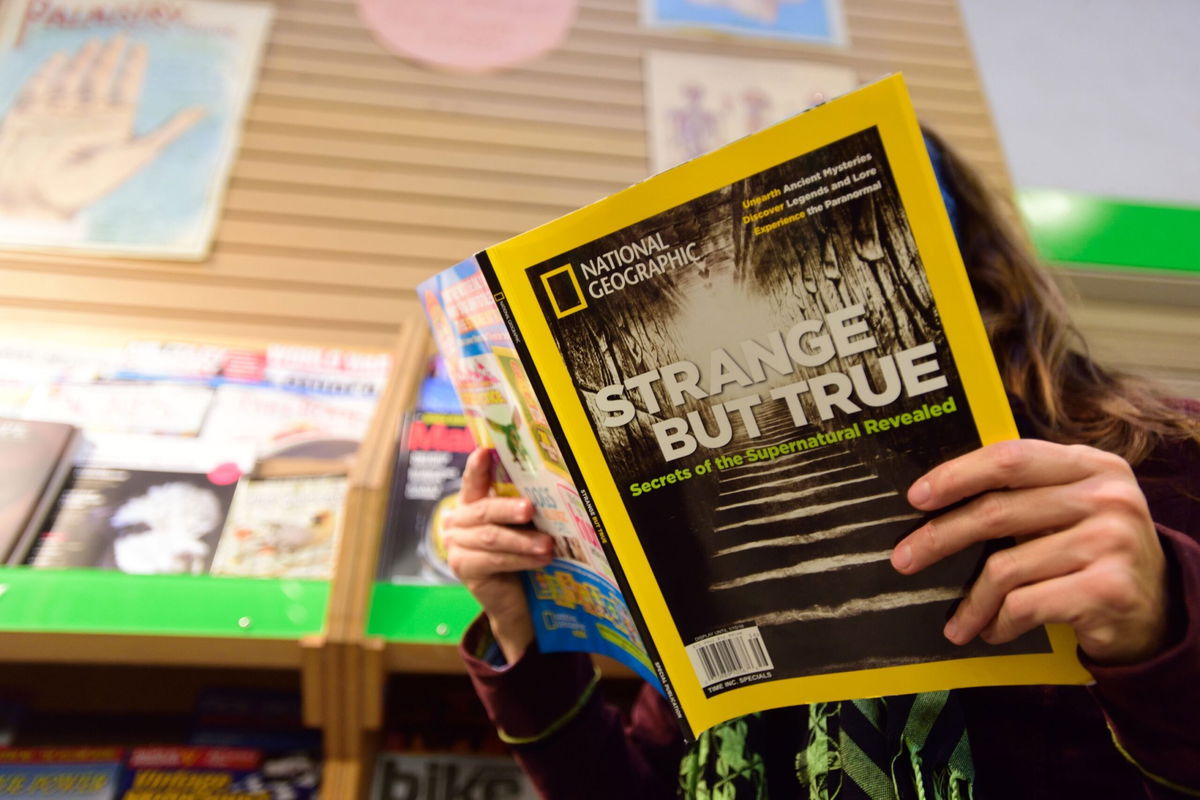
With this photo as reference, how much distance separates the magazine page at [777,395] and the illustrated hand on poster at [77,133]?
174cm

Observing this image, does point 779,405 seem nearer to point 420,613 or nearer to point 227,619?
point 420,613

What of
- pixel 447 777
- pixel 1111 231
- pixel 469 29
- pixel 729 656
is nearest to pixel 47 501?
pixel 447 777

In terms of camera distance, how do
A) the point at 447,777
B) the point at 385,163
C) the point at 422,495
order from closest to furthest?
the point at 447,777, the point at 422,495, the point at 385,163

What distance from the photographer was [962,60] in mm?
2389

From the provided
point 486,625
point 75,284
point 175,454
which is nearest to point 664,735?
point 486,625

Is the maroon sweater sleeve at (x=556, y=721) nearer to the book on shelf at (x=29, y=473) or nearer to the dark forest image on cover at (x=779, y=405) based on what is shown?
the dark forest image on cover at (x=779, y=405)

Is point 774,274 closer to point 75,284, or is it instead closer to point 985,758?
point 985,758

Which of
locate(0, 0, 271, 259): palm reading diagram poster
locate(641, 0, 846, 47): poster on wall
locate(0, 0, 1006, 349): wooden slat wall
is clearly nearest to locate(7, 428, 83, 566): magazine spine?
locate(0, 0, 1006, 349): wooden slat wall

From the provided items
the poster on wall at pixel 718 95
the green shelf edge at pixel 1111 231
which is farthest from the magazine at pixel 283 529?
the green shelf edge at pixel 1111 231

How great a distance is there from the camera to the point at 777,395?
0.60m

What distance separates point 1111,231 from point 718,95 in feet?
3.61

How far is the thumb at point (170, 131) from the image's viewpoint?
76.5 inches

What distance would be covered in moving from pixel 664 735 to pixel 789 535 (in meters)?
0.51

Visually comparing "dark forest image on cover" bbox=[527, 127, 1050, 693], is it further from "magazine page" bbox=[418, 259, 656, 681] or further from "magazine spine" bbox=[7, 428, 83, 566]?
"magazine spine" bbox=[7, 428, 83, 566]
